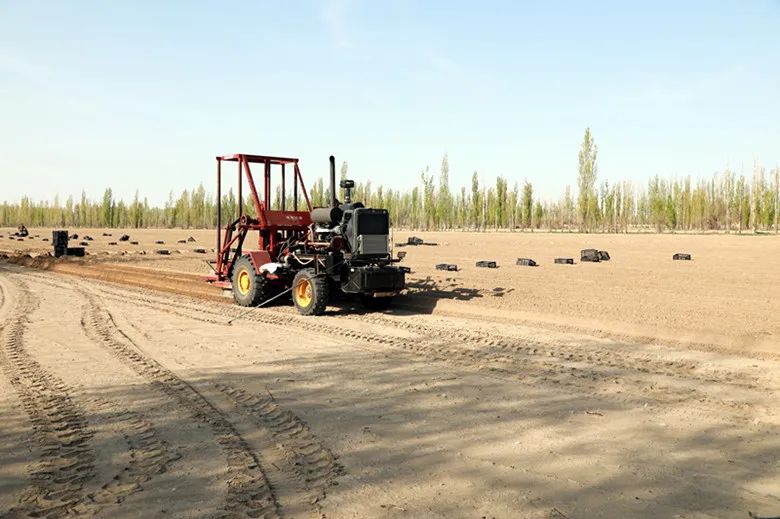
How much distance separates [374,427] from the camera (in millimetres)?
5574

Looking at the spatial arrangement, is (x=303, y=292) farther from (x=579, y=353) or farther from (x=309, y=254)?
(x=579, y=353)

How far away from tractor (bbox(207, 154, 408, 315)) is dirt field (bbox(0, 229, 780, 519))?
1.92ft

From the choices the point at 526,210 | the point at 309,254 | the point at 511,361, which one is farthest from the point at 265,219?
the point at 526,210

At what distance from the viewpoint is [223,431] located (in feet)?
18.0

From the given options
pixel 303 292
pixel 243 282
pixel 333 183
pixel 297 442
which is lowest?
pixel 297 442

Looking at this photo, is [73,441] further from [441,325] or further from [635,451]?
[441,325]

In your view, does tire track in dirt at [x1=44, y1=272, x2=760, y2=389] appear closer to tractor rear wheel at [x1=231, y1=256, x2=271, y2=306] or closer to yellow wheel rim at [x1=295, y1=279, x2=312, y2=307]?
yellow wheel rim at [x1=295, y1=279, x2=312, y2=307]

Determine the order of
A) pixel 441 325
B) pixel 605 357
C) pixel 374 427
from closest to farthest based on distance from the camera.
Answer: pixel 374 427 → pixel 605 357 → pixel 441 325

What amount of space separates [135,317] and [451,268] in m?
10.7

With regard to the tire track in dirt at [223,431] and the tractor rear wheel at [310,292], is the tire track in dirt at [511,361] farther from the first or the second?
the tire track in dirt at [223,431]

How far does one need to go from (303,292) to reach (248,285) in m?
1.57

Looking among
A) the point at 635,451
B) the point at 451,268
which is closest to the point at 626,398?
the point at 635,451

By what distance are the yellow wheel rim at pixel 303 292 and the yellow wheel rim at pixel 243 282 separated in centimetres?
144

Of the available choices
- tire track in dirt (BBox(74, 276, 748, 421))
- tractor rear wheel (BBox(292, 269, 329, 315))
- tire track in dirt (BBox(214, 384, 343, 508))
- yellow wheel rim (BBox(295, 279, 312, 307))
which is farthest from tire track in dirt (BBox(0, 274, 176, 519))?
yellow wheel rim (BBox(295, 279, 312, 307))
